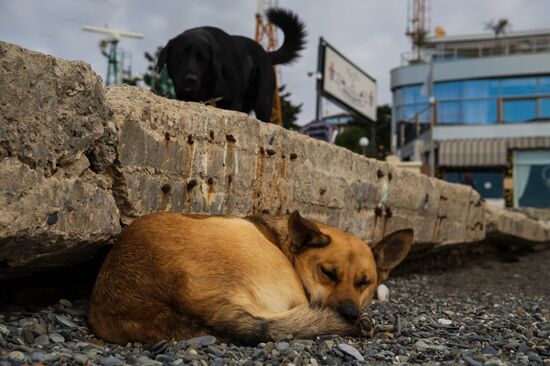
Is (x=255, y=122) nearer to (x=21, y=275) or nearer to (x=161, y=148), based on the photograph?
(x=161, y=148)

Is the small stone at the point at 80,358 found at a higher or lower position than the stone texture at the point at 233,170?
lower

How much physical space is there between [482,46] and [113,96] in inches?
1316

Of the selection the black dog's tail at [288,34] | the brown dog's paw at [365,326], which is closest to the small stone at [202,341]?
the brown dog's paw at [365,326]

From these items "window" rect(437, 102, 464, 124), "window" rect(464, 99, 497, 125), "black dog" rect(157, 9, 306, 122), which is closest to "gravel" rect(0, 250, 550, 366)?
"black dog" rect(157, 9, 306, 122)

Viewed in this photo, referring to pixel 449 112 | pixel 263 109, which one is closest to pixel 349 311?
pixel 263 109

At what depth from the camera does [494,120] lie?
104 ft

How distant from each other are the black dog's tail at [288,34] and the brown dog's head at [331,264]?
3891 millimetres

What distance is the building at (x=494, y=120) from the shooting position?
31.0m

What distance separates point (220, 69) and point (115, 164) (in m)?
2.67

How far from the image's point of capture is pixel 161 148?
4.03 metres

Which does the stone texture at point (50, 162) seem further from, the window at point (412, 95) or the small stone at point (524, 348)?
the window at point (412, 95)

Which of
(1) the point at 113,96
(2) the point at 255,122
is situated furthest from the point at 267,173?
(1) the point at 113,96

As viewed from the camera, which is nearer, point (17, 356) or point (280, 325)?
point (17, 356)

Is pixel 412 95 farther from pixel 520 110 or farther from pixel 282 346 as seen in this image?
pixel 282 346
